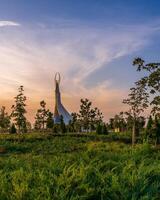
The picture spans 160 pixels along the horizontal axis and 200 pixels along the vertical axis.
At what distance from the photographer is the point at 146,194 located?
22.6ft

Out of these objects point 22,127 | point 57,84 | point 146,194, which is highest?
point 57,84

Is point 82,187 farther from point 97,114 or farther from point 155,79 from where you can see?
point 97,114

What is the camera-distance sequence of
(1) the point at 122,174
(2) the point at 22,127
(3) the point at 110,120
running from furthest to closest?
(3) the point at 110,120 → (2) the point at 22,127 → (1) the point at 122,174

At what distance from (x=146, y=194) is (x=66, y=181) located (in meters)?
1.33

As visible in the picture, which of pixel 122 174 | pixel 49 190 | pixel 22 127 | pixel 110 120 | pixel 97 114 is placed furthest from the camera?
pixel 110 120

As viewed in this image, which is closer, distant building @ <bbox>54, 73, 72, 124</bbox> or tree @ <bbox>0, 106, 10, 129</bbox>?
tree @ <bbox>0, 106, 10, 129</bbox>

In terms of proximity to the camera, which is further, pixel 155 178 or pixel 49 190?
pixel 155 178

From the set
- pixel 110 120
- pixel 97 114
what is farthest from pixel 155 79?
pixel 110 120

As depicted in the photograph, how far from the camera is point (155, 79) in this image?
130ft

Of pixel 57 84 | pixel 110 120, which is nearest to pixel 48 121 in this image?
pixel 110 120

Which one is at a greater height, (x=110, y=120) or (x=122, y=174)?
(x=110, y=120)

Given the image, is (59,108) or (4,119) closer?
(4,119)

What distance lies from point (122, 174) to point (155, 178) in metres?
0.77

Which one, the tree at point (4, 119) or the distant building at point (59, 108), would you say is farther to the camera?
the distant building at point (59, 108)
